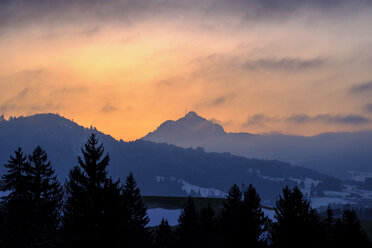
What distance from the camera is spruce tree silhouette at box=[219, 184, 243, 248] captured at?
37.7m

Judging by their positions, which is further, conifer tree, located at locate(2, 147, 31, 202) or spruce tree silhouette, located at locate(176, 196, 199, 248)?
spruce tree silhouette, located at locate(176, 196, 199, 248)

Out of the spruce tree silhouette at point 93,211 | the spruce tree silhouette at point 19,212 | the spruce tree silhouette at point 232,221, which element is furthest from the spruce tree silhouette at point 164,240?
the spruce tree silhouette at point 93,211

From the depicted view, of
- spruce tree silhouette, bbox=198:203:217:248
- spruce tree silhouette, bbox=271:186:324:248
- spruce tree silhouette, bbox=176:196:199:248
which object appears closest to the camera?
spruce tree silhouette, bbox=271:186:324:248

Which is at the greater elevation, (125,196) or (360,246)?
(125,196)

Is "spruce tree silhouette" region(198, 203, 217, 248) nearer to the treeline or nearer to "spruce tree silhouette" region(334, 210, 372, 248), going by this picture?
the treeline

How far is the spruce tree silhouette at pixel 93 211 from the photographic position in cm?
2703

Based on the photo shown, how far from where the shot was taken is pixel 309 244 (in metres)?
34.8

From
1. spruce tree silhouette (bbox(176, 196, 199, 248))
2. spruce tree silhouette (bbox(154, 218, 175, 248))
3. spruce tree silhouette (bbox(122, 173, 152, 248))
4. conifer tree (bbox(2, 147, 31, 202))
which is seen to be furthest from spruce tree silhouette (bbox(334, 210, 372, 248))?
conifer tree (bbox(2, 147, 31, 202))

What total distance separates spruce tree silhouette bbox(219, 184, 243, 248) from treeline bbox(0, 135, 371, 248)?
0.33 ft

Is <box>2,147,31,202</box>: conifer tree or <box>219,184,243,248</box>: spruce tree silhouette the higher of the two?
<box>2,147,31,202</box>: conifer tree

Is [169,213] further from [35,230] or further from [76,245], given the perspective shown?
[76,245]

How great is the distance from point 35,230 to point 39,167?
7.06m

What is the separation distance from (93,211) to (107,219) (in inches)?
46.8

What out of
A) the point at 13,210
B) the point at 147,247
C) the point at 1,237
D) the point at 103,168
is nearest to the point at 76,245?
the point at 103,168
